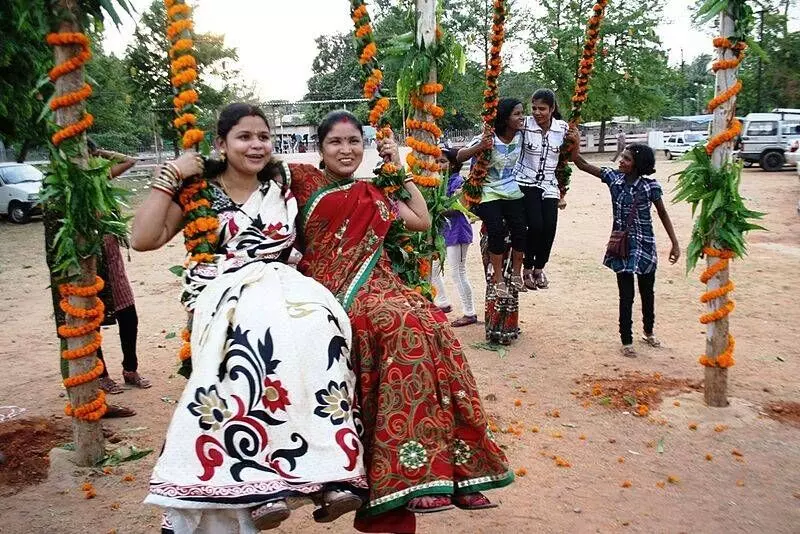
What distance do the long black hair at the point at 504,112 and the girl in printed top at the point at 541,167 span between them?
0.56 feet

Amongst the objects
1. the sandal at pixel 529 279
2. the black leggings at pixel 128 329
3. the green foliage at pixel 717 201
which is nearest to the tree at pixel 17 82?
the black leggings at pixel 128 329

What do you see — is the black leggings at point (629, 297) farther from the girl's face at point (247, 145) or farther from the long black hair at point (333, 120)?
the girl's face at point (247, 145)

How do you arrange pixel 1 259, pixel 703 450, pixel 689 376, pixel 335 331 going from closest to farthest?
pixel 335 331, pixel 703 450, pixel 689 376, pixel 1 259

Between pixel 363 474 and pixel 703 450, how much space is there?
279cm

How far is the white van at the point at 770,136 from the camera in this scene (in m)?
22.2

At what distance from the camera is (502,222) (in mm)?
6168

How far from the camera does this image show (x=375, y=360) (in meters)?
2.77

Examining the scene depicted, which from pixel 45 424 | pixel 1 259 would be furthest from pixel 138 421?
pixel 1 259

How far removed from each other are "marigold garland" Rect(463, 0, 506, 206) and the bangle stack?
267 cm

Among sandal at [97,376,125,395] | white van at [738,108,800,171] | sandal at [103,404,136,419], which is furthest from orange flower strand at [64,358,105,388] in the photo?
white van at [738,108,800,171]

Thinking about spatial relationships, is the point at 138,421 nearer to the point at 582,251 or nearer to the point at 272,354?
the point at 272,354

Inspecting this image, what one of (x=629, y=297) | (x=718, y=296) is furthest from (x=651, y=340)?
(x=718, y=296)

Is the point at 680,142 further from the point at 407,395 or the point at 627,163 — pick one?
the point at 407,395

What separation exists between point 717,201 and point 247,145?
3352 millimetres
